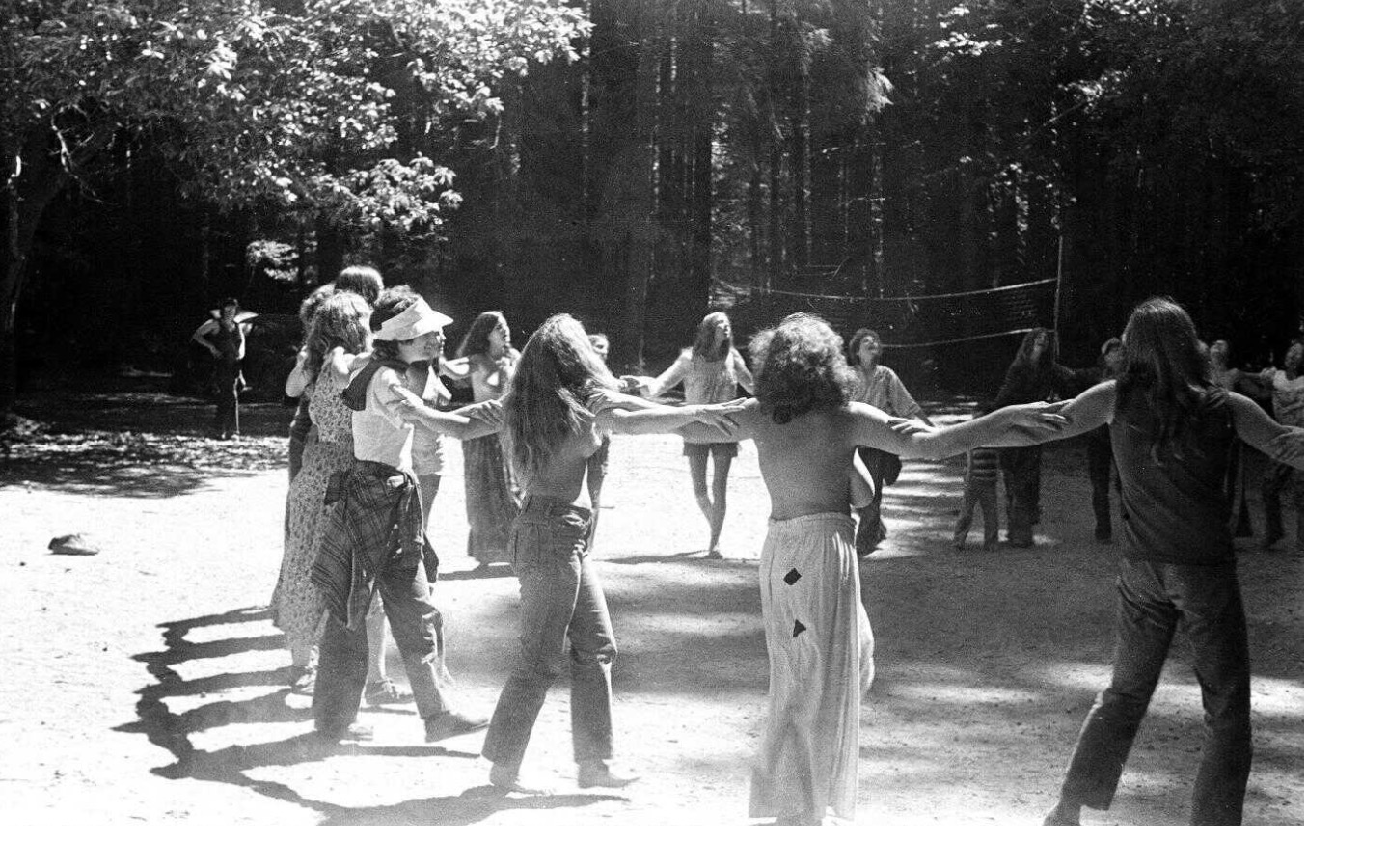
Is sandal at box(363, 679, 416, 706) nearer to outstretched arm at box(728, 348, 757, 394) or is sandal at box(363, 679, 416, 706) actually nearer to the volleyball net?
outstretched arm at box(728, 348, 757, 394)

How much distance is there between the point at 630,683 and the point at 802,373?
9.68ft

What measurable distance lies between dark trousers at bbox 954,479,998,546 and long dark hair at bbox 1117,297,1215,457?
19.3 feet

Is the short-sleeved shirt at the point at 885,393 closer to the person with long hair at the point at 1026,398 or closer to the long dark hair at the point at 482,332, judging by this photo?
the person with long hair at the point at 1026,398

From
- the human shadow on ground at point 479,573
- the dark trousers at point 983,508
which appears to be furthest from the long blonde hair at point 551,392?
the dark trousers at point 983,508

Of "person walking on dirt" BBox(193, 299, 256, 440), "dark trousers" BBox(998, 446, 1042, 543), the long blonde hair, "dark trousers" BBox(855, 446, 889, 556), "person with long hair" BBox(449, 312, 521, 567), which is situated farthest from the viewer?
"person walking on dirt" BBox(193, 299, 256, 440)

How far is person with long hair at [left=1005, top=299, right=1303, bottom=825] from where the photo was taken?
4094mm

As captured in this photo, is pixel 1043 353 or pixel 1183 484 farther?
pixel 1043 353

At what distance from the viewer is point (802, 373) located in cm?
409

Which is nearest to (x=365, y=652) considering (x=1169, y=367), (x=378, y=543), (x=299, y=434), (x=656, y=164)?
(x=378, y=543)

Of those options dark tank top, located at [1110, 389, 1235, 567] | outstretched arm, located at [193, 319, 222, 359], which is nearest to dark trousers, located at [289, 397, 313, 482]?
dark tank top, located at [1110, 389, 1235, 567]

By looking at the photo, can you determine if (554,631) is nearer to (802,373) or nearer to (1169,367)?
(802,373)

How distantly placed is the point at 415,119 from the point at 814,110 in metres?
4.37

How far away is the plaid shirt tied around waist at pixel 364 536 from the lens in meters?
5.22

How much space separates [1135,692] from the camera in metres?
4.24
